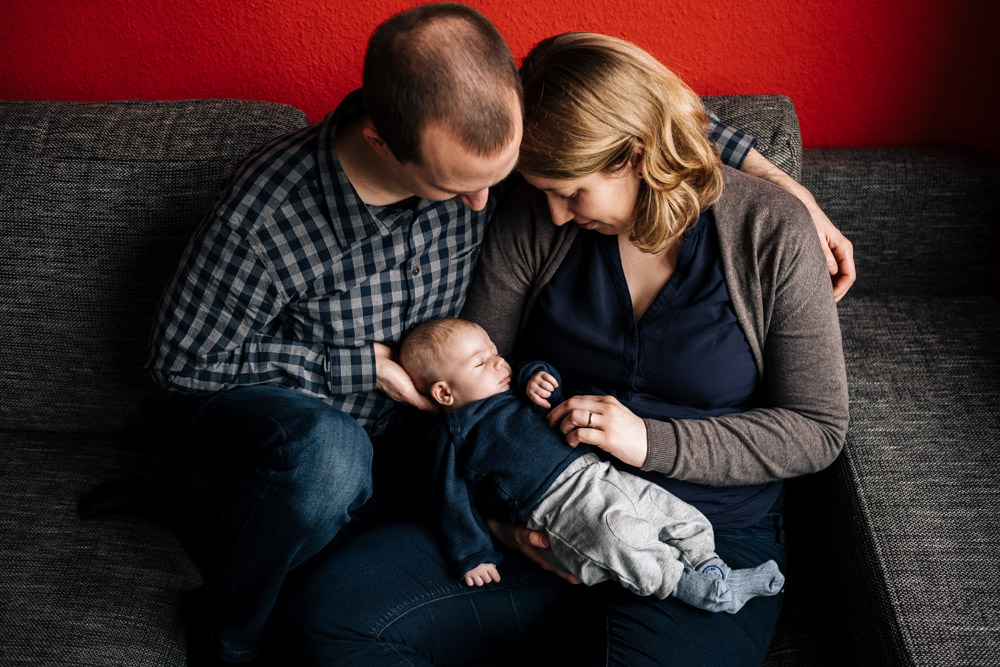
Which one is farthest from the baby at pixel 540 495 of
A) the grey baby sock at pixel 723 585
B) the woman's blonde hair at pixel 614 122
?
the woman's blonde hair at pixel 614 122

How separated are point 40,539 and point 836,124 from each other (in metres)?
1.89

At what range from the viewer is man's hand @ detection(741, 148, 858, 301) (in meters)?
1.46

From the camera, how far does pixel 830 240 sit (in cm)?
146

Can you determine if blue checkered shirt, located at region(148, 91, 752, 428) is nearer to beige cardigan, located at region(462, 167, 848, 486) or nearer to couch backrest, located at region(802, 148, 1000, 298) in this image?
beige cardigan, located at region(462, 167, 848, 486)

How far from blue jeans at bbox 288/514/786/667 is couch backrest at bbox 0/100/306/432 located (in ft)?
2.17

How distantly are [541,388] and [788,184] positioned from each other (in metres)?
0.59

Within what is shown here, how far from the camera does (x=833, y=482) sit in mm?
1438

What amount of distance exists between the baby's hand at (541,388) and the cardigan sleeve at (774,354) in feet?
0.60

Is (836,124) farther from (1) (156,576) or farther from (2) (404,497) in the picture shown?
(1) (156,576)

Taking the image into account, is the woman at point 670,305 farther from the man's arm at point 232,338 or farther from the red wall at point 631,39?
the red wall at point 631,39

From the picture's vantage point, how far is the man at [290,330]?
1.32m

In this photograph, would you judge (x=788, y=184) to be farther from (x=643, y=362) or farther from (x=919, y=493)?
(x=919, y=493)

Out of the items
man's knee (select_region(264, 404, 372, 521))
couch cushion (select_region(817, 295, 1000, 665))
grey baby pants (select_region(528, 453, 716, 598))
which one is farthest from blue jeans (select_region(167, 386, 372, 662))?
couch cushion (select_region(817, 295, 1000, 665))

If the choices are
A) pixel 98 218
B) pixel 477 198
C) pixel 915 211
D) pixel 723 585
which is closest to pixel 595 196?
pixel 477 198
